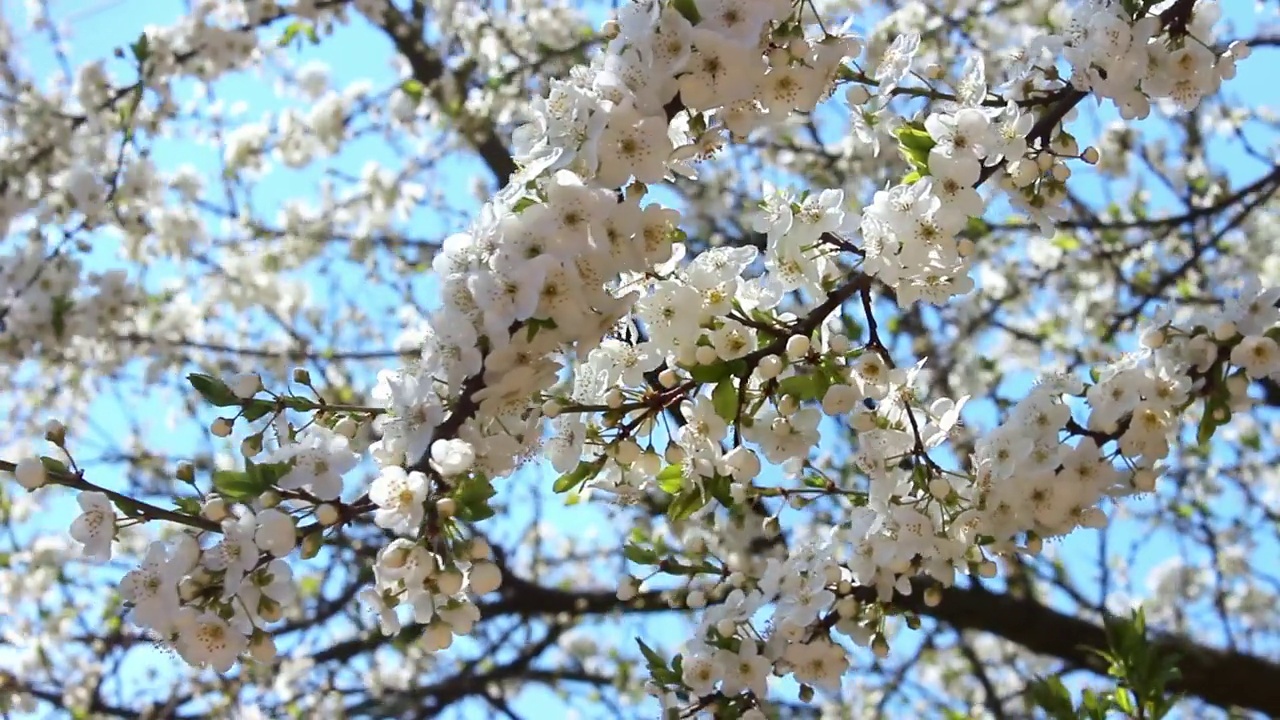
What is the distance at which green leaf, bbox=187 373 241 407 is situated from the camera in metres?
1.44

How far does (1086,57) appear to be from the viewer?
174cm

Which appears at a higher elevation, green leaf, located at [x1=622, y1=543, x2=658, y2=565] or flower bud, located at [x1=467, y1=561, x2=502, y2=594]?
green leaf, located at [x1=622, y1=543, x2=658, y2=565]

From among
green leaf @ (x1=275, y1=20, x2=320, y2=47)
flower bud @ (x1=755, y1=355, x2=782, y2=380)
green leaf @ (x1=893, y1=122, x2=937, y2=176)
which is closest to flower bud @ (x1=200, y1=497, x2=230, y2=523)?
flower bud @ (x1=755, y1=355, x2=782, y2=380)

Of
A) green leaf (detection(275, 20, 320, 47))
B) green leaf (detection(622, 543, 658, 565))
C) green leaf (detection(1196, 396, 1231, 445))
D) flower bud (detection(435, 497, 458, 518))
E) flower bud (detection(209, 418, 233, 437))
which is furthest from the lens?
green leaf (detection(275, 20, 320, 47))

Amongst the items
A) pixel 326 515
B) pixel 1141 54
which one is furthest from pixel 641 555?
pixel 1141 54

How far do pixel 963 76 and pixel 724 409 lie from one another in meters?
0.70

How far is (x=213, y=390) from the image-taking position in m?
1.44

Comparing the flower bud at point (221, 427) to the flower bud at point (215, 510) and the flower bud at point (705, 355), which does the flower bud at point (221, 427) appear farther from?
the flower bud at point (705, 355)

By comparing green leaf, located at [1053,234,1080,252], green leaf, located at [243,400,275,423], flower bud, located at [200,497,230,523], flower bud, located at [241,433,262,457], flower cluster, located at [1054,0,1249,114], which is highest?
green leaf, located at [1053,234,1080,252]

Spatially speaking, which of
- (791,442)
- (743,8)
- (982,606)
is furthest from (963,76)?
(982,606)

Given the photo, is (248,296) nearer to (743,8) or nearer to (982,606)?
(982,606)

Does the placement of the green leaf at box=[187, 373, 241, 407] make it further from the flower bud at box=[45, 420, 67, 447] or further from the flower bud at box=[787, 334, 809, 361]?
the flower bud at box=[787, 334, 809, 361]

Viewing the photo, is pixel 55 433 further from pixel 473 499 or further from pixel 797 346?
pixel 797 346

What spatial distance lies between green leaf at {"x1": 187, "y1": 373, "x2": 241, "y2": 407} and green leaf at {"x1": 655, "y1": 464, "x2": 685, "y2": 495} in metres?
0.62
